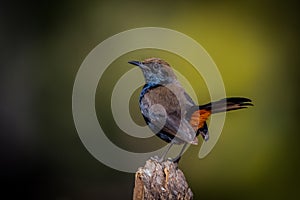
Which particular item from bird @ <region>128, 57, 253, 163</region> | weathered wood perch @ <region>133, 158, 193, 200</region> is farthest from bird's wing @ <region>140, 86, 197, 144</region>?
weathered wood perch @ <region>133, 158, 193, 200</region>

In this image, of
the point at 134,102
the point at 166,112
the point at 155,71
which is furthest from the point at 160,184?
the point at 134,102

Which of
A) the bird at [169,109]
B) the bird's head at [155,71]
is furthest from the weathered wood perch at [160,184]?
the bird's head at [155,71]

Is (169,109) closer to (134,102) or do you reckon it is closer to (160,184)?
(160,184)

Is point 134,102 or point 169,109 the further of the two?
point 134,102

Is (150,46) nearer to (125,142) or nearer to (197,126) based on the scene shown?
(125,142)

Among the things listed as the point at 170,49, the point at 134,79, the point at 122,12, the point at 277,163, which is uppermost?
the point at 122,12

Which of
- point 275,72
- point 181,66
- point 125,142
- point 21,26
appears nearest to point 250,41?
point 275,72
